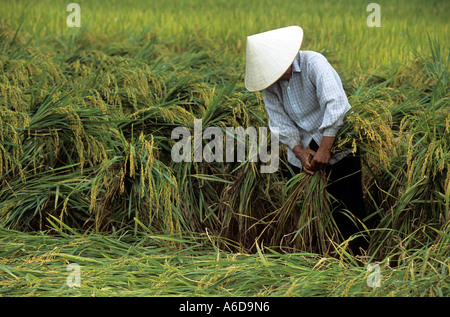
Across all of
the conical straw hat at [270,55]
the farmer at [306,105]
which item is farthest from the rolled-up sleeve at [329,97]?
the conical straw hat at [270,55]

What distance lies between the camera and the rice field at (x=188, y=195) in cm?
231

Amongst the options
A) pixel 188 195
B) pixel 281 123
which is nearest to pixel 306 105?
pixel 281 123

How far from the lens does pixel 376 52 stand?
16.6 ft

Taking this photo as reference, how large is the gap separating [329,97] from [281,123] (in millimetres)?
293

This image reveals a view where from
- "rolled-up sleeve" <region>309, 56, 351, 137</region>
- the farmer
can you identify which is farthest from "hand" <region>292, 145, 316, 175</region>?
"rolled-up sleeve" <region>309, 56, 351, 137</region>

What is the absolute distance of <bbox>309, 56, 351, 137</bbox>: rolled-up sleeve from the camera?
254 cm

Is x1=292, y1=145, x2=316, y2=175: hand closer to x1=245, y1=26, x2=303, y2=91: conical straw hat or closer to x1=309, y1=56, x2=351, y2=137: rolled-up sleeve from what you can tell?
x1=309, y1=56, x2=351, y2=137: rolled-up sleeve

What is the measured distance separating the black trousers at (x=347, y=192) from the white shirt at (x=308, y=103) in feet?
0.22

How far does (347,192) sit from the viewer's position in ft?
9.20

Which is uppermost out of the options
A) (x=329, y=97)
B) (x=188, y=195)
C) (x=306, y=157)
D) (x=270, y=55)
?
(x=270, y=55)

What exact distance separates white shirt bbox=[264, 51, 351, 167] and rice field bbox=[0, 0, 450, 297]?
5.7 inches

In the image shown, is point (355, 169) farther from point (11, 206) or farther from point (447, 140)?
point (11, 206)

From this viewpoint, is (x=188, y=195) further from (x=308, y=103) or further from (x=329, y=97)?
(x=329, y=97)
